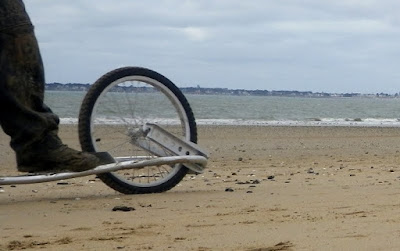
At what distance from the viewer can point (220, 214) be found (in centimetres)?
457

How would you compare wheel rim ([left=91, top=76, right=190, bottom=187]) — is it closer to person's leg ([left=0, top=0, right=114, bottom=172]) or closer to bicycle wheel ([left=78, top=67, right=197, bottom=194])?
bicycle wheel ([left=78, top=67, right=197, bottom=194])

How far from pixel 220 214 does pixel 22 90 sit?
50.9 inches

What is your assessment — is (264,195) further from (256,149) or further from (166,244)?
(256,149)

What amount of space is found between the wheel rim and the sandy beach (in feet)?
0.70

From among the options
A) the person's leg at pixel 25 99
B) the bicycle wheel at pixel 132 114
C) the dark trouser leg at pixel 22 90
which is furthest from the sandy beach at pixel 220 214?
the dark trouser leg at pixel 22 90

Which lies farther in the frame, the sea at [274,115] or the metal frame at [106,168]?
the sea at [274,115]

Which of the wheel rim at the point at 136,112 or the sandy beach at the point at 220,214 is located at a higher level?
the wheel rim at the point at 136,112

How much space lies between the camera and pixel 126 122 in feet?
19.9

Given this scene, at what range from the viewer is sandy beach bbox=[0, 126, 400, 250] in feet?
12.1

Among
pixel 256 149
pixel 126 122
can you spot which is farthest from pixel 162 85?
pixel 256 149

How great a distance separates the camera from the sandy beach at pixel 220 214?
369cm

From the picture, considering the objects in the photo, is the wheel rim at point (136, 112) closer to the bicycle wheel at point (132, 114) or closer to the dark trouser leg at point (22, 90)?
the bicycle wheel at point (132, 114)

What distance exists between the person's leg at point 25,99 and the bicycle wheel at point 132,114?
132 centimetres

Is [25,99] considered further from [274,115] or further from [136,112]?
[274,115]
